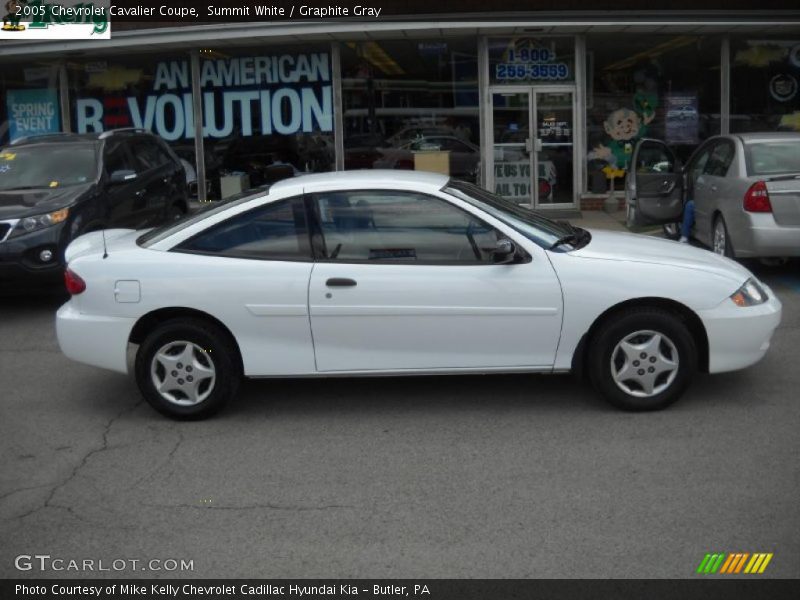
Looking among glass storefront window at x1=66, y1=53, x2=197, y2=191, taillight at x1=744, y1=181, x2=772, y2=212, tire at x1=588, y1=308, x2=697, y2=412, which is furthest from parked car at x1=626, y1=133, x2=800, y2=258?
glass storefront window at x1=66, y1=53, x2=197, y2=191

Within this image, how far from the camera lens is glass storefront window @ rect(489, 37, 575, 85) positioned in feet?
54.7

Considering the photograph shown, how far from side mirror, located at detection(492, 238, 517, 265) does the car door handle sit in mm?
885

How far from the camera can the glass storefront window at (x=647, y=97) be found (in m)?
16.9

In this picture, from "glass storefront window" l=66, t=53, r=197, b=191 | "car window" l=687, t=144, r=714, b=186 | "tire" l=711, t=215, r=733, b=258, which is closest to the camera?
"tire" l=711, t=215, r=733, b=258

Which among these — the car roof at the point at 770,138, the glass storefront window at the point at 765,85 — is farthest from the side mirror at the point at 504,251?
the glass storefront window at the point at 765,85

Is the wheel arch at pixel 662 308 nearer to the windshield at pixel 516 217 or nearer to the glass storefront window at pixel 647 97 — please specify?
the windshield at pixel 516 217

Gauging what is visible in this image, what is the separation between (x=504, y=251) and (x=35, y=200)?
589 centimetres

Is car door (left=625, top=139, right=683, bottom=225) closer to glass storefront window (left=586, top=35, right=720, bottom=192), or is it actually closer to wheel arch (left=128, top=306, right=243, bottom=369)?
glass storefront window (left=586, top=35, right=720, bottom=192)

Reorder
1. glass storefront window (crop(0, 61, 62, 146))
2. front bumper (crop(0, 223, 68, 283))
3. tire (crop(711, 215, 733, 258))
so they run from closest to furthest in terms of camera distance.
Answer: front bumper (crop(0, 223, 68, 283)) < tire (crop(711, 215, 733, 258)) < glass storefront window (crop(0, 61, 62, 146))

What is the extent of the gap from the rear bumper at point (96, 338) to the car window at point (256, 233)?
634 millimetres

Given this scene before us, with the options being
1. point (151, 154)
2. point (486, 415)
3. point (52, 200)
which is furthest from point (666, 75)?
point (486, 415)

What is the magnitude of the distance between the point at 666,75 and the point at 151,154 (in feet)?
28.9

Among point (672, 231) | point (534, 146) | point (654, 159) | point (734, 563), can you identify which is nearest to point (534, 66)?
point (534, 146)
